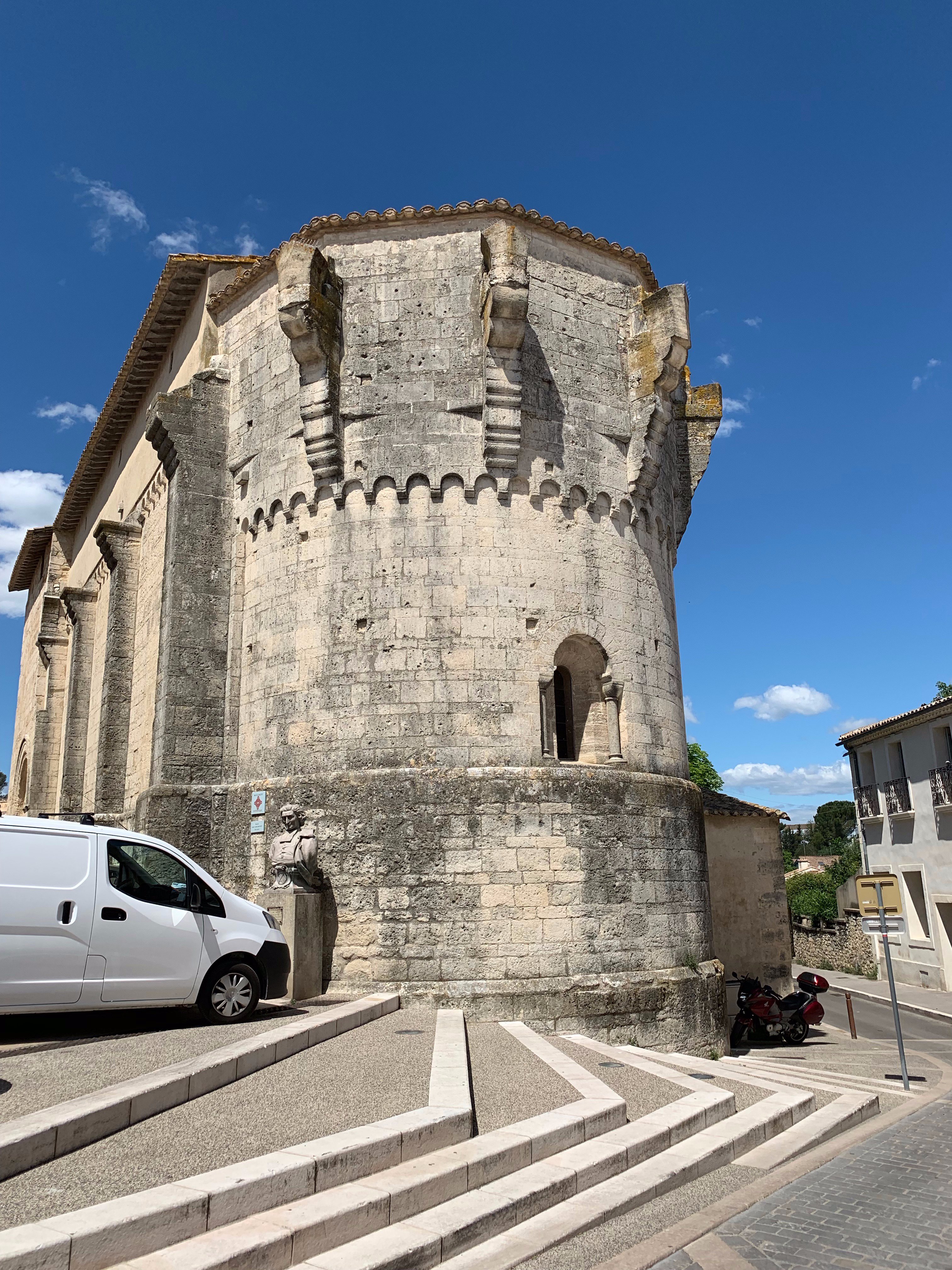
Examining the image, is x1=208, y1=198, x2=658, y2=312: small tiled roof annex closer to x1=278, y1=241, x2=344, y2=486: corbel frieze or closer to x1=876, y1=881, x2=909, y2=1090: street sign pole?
x1=278, y1=241, x2=344, y2=486: corbel frieze

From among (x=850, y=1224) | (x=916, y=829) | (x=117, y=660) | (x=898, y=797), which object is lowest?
(x=850, y=1224)

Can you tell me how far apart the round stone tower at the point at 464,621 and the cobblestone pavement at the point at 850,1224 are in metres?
4.33

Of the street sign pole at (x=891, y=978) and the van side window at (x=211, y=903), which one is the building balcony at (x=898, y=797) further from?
the van side window at (x=211, y=903)

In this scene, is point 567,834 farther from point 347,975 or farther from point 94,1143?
point 94,1143

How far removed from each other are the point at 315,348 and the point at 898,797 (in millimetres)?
21463

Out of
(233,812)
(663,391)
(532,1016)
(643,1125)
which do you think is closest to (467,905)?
(532,1016)

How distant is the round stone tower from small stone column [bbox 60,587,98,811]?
26.5 feet

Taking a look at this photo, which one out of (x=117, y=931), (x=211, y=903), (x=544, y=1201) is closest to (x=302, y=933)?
(x=211, y=903)

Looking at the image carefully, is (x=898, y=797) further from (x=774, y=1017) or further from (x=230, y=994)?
(x=230, y=994)

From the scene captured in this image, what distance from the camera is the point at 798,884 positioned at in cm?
5938

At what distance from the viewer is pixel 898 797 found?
2603 cm

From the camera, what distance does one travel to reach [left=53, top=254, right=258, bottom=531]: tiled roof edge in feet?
48.1

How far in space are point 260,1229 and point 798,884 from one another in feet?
200

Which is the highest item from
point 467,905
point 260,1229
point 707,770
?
point 707,770
